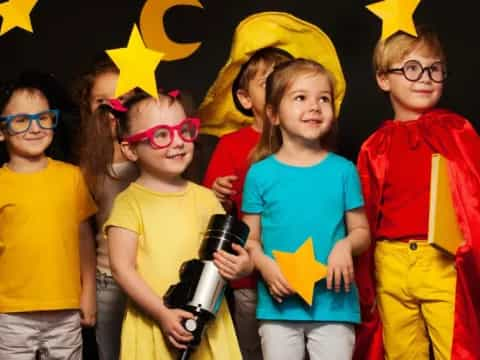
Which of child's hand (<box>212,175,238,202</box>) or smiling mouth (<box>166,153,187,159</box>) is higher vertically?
smiling mouth (<box>166,153,187,159</box>)

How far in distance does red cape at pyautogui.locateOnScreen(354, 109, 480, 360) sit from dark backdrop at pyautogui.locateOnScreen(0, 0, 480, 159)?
0.61 meters

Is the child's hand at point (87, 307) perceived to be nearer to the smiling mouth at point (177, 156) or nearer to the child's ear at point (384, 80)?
the smiling mouth at point (177, 156)

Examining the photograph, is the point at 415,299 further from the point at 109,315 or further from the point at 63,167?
the point at 63,167

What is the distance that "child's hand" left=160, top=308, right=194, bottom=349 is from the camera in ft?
8.05

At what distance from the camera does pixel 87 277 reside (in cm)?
294

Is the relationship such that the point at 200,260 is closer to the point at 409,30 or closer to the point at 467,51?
the point at 409,30

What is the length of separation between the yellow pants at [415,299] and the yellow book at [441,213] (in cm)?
7

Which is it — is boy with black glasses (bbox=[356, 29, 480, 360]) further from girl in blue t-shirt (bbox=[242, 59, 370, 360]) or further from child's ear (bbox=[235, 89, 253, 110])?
child's ear (bbox=[235, 89, 253, 110])

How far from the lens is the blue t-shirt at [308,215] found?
2.70 metres

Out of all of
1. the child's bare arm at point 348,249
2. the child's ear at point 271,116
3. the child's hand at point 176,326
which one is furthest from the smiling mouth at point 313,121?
the child's hand at point 176,326

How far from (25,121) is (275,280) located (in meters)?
0.80

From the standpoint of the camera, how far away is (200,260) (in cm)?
251

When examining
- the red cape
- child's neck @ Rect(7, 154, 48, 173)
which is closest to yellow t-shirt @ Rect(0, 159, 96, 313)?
child's neck @ Rect(7, 154, 48, 173)

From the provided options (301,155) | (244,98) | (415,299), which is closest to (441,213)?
(415,299)
